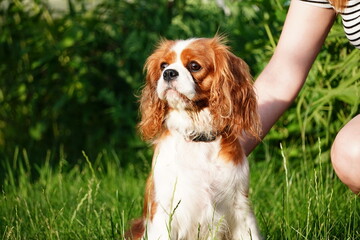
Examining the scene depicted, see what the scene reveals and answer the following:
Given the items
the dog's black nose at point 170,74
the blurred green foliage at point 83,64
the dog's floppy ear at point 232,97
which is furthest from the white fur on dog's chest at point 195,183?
the blurred green foliage at point 83,64

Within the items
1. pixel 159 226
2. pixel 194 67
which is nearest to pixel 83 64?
pixel 194 67

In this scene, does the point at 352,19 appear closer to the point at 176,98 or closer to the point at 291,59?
the point at 291,59

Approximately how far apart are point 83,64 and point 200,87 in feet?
8.88

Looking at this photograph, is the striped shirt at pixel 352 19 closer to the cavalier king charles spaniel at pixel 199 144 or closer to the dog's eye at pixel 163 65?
the cavalier king charles spaniel at pixel 199 144

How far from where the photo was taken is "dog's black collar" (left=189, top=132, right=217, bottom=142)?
2.73 metres

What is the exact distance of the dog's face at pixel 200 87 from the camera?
271 cm

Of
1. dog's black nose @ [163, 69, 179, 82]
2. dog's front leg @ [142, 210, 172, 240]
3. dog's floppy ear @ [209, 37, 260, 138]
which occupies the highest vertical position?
dog's black nose @ [163, 69, 179, 82]

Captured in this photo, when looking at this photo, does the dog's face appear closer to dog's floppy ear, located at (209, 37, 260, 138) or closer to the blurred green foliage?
dog's floppy ear, located at (209, 37, 260, 138)

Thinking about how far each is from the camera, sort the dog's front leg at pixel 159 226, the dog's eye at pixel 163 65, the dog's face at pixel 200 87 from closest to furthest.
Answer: the dog's front leg at pixel 159 226 → the dog's face at pixel 200 87 → the dog's eye at pixel 163 65

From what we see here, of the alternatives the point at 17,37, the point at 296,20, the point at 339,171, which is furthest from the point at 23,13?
the point at 339,171

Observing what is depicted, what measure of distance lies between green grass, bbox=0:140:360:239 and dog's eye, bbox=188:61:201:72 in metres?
0.57

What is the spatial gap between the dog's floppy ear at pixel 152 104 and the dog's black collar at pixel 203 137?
18 cm

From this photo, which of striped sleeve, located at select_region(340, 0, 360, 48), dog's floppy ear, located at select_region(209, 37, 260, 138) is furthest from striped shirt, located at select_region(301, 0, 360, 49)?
dog's floppy ear, located at select_region(209, 37, 260, 138)

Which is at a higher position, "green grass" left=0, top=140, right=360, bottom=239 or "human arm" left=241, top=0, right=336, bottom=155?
"human arm" left=241, top=0, right=336, bottom=155
